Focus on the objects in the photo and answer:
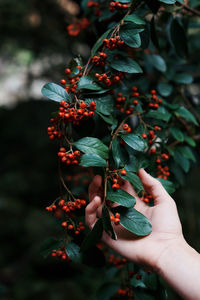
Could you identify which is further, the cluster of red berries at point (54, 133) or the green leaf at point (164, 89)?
the green leaf at point (164, 89)

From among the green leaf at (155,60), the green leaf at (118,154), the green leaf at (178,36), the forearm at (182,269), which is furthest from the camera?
the green leaf at (155,60)

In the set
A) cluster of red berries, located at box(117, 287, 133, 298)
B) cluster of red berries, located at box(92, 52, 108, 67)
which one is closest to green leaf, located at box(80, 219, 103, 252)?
cluster of red berries, located at box(117, 287, 133, 298)

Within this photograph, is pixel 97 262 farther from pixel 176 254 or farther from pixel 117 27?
pixel 117 27

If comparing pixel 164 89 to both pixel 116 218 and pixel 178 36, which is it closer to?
pixel 178 36

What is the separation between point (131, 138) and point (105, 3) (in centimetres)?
74

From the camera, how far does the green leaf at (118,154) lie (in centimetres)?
85

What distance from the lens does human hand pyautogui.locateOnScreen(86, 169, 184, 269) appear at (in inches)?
32.4

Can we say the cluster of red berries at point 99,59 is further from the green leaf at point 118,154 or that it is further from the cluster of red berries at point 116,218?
the cluster of red berries at point 116,218

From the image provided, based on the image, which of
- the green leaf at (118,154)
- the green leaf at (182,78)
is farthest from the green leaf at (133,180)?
the green leaf at (182,78)

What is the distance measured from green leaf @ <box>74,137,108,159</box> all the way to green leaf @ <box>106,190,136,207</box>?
4.5 inches

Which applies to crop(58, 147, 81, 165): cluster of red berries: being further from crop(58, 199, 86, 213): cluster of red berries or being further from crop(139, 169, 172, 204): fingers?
crop(139, 169, 172, 204): fingers

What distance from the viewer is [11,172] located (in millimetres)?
4051

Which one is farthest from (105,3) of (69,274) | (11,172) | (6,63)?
(6,63)

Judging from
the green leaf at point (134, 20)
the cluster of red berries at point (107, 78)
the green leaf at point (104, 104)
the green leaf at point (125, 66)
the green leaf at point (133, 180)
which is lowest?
the green leaf at point (133, 180)
